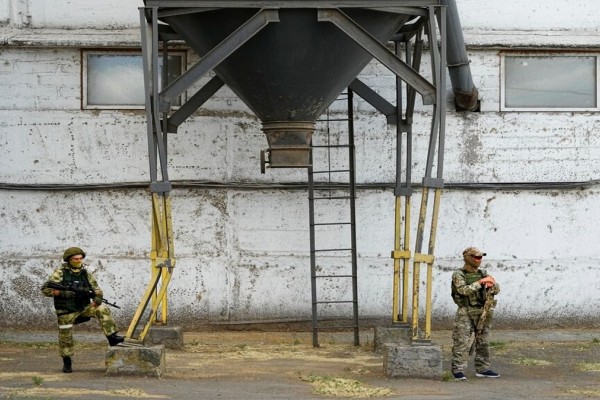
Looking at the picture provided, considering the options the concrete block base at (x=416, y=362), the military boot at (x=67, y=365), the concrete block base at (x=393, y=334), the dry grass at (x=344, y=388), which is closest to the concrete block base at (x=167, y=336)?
the military boot at (x=67, y=365)

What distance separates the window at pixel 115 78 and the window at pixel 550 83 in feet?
14.3

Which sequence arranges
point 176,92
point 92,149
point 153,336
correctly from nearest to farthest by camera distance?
point 176,92 → point 153,336 → point 92,149

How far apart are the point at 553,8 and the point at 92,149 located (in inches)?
247

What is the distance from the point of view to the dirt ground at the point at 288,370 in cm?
1139

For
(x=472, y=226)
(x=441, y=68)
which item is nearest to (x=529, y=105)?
(x=472, y=226)

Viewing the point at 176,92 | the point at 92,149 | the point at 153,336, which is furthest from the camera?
the point at 92,149

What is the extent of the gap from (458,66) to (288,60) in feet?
11.1

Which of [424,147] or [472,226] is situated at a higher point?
[424,147]

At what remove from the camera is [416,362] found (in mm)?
12078

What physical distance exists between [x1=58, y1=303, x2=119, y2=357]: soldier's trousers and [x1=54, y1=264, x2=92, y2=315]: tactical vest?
0.18ft

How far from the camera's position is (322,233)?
51.8 ft

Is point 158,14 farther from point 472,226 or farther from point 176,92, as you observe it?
point 472,226

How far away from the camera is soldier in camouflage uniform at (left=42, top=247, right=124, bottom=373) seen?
12523mm

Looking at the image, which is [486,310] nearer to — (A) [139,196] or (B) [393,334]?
(B) [393,334]
